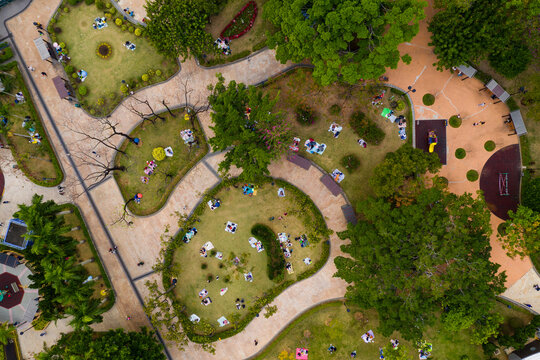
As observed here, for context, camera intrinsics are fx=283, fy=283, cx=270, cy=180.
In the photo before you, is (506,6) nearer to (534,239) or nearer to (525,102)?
(525,102)

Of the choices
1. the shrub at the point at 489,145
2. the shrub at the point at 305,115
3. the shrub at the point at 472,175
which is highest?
the shrub at the point at 305,115

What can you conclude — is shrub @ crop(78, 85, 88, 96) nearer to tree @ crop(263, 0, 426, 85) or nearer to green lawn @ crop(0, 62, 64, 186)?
green lawn @ crop(0, 62, 64, 186)

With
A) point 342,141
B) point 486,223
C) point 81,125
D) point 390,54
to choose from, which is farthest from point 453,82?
point 81,125

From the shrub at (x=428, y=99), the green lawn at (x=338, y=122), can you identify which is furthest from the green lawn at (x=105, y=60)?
the shrub at (x=428, y=99)

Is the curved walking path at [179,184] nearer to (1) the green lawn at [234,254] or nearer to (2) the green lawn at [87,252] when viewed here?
(2) the green lawn at [87,252]

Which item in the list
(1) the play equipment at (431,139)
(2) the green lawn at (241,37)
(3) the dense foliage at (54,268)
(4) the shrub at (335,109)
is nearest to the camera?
(3) the dense foliage at (54,268)

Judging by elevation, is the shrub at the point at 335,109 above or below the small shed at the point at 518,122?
above

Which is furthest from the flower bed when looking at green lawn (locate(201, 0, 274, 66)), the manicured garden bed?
the manicured garden bed
